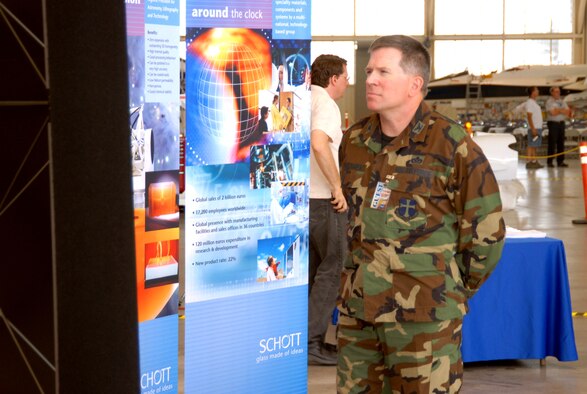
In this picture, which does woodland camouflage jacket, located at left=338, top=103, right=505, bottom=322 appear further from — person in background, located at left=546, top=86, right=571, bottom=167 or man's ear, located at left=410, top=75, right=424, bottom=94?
person in background, located at left=546, top=86, right=571, bottom=167

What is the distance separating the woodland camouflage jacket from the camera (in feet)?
9.62

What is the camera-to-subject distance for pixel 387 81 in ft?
9.74

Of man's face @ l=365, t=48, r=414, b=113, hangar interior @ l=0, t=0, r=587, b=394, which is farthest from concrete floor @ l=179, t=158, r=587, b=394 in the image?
hangar interior @ l=0, t=0, r=587, b=394

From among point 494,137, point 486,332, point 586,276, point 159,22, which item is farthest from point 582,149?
point 159,22

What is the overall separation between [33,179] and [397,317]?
76.3 inches

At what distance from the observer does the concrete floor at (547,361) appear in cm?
520

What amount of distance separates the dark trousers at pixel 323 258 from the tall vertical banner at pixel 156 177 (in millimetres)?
1688

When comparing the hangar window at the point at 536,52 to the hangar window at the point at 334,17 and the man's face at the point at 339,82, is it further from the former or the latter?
the man's face at the point at 339,82

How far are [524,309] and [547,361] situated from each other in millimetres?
512

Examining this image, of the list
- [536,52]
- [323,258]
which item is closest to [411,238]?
[323,258]

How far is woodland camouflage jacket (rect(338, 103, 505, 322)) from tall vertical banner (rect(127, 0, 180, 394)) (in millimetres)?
955

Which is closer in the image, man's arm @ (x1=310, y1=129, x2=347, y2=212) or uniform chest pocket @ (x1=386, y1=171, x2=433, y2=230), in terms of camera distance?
uniform chest pocket @ (x1=386, y1=171, x2=433, y2=230)

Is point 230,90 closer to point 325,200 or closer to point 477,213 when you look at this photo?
point 477,213

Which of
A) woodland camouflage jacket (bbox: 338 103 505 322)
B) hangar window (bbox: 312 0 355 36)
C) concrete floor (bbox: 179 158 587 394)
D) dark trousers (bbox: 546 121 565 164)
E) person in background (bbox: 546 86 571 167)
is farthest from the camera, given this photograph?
hangar window (bbox: 312 0 355 36)
